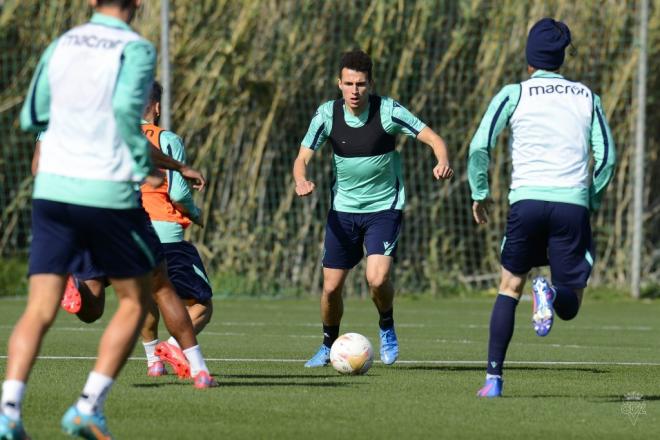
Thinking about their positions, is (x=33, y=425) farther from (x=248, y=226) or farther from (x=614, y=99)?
(x=614, y=99)

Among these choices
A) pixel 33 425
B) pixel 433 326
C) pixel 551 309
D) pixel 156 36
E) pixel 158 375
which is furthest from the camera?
pixel 156 36

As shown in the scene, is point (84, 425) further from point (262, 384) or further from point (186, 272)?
point (186, 272)

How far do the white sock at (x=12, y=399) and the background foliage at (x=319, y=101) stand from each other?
11.9m

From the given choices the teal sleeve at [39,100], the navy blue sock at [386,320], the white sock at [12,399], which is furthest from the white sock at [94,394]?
the navy blue sock at [386,320]

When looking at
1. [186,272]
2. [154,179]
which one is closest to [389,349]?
[186,272]

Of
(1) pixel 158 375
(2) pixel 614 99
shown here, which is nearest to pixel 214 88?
(2) pixel 614 99

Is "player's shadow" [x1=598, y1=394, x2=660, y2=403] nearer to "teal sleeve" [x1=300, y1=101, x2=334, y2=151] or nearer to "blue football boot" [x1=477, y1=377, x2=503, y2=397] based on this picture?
"blue football boot" [x1=477, y1=377, x2=503, y2=397]

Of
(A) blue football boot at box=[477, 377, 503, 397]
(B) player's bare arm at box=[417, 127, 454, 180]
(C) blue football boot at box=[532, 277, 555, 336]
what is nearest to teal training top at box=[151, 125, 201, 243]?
(B) player's bare arm at box=[417, 127, 454, 180]

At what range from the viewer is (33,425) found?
253 inches

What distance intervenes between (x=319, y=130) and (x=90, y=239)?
4413 mm

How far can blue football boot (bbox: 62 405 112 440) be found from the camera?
568cm

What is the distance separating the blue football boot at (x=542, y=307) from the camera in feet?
24.2

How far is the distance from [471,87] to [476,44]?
572 mm

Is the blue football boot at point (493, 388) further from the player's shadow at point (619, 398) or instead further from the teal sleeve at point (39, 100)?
the teal sleeve at point (39, 100)
